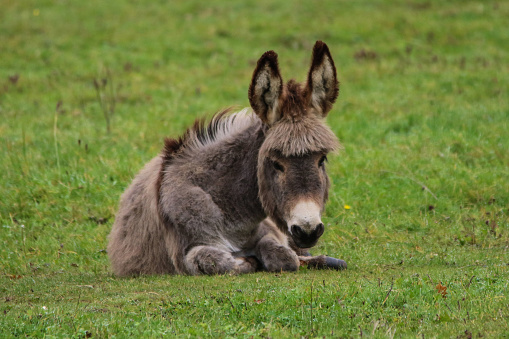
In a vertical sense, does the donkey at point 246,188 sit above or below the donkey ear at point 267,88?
below

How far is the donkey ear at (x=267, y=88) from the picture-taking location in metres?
6.93

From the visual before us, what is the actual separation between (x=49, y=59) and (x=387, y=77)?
10.3 meters

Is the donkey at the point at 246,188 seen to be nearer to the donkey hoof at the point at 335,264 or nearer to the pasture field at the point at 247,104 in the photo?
the donkey hoof at the point at 335,264

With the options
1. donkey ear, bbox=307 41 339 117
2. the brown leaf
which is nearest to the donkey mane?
donkey ear, bbox=307 41 339 117

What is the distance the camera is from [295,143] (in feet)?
21.8

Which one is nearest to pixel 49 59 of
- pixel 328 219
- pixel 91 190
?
pixel 91 190

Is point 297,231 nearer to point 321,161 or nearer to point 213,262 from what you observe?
point 321,161

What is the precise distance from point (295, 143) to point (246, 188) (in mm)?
1000

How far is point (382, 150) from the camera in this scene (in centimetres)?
1308

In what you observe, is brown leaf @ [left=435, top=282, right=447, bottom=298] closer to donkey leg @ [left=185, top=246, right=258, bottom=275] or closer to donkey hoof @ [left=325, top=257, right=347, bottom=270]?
donkey hoof @ [left=325, top=257, right=347, bottom=270]

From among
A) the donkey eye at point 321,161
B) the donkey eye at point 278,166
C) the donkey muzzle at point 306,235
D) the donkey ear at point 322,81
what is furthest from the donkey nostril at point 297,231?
the donkey ear at point 322,81

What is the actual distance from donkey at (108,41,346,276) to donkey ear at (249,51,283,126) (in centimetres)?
1

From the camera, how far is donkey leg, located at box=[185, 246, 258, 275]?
7078 millimetres

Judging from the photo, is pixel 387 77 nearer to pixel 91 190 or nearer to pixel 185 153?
pixel 91 190
